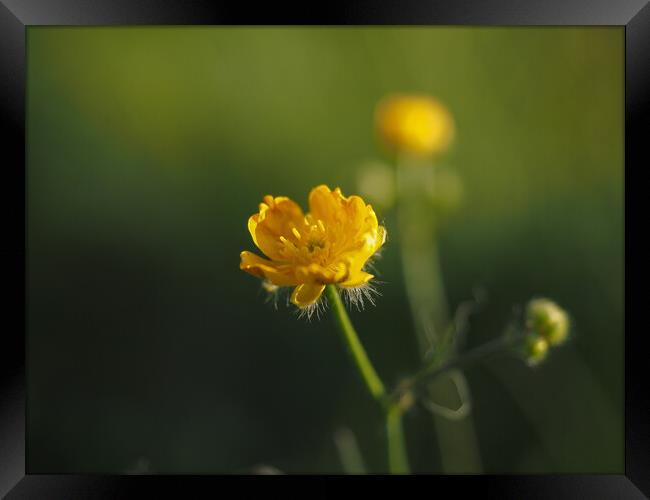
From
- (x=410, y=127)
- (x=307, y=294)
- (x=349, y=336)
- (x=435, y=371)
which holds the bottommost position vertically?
(x=435, y=371)

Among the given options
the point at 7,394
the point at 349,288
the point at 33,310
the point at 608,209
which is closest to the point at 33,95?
the point at 33,310

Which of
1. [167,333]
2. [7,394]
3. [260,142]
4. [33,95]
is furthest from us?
[260,142]

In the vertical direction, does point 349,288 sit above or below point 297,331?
above

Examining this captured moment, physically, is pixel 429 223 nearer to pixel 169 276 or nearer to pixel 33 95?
pixel 169 276

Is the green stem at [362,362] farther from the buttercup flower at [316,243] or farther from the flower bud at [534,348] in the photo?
the flower bud at [534,348]

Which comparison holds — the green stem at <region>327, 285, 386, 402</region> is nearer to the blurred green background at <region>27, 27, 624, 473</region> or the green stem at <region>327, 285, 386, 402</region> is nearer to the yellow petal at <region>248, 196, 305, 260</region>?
the yellow petal at <region>248, 196, 305, 260</region>

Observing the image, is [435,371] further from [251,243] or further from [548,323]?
[251,243]

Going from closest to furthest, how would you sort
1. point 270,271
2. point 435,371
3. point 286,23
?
point 270,271, point 435,371, point 286,23

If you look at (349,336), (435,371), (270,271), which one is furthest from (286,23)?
(435,371)
